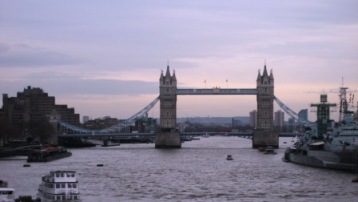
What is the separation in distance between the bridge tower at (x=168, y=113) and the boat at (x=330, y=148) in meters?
43.5

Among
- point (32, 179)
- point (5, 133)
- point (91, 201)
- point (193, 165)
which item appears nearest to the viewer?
point (91, 201)

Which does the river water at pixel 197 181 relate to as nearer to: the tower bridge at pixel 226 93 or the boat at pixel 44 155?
the boat at pixel 44 155

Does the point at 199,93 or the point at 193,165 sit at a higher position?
the point at 199,93

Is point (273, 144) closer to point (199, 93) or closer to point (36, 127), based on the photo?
point (199, 93)

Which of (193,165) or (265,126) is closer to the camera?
(193,165)

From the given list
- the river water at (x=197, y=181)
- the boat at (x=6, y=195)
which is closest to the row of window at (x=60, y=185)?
the river water at (x=197, y=181)

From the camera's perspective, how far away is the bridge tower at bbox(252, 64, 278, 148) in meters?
Result: 147

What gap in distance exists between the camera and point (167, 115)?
493ft

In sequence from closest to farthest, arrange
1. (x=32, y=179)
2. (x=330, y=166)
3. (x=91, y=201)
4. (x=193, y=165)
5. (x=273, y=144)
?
(x=91, y=201) < (x=32, y=179) < (x=330, y=166) < (x=193, y=165) < (x=273, y=144)

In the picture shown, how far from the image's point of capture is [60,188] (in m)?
49.4

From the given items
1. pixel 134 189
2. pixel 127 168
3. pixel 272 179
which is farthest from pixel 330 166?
pixel 134 189

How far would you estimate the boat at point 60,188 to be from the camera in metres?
49.2

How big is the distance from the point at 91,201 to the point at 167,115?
99666 millimetres

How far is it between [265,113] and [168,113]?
16.9 meters
